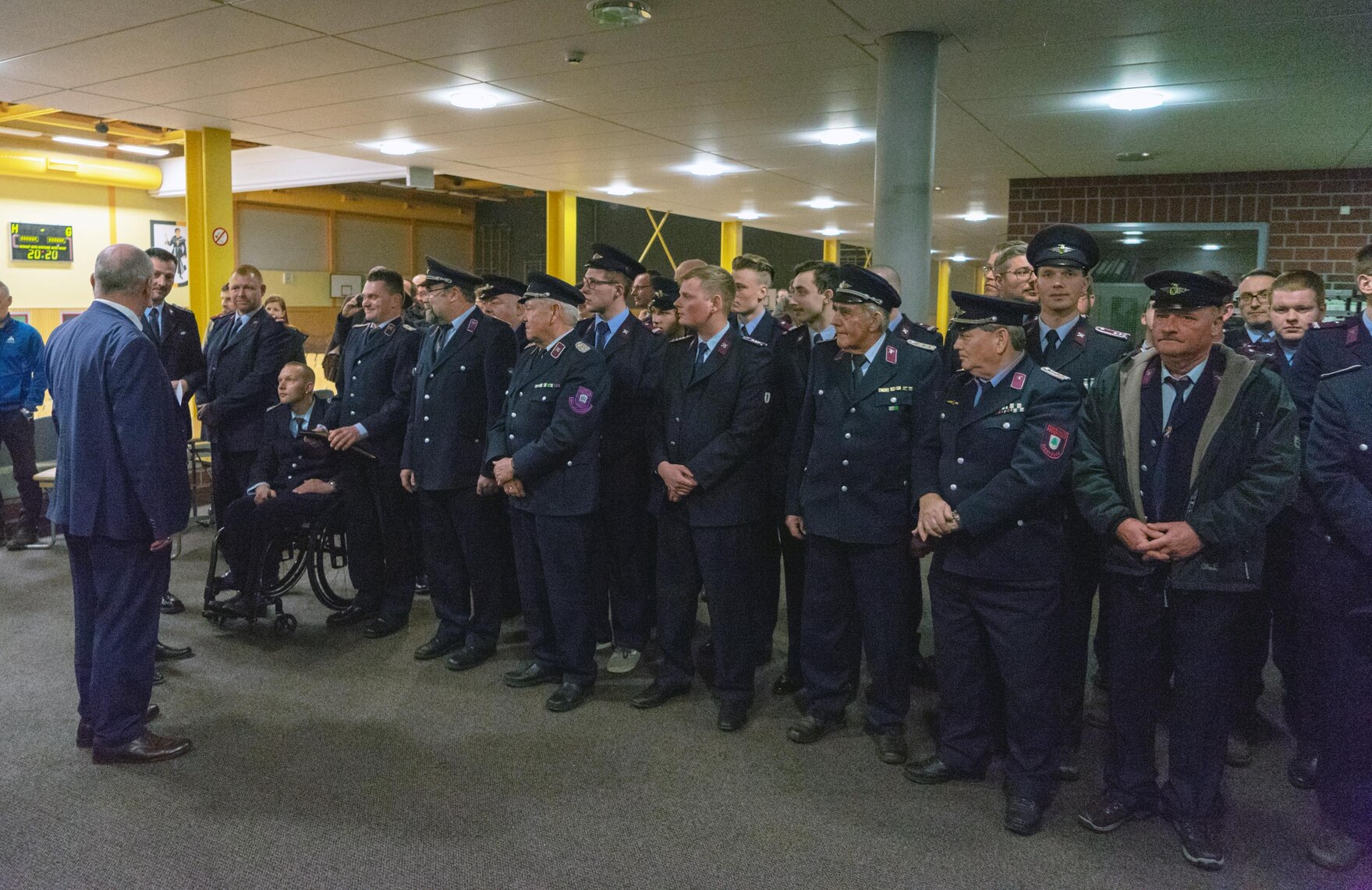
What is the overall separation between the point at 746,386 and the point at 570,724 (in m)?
1.51

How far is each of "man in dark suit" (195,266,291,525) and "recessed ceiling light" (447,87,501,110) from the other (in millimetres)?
2028

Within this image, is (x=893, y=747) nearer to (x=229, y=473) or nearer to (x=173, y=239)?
(x=229, y=473)

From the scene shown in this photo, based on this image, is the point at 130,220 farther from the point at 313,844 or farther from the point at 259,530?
the point at 313,844

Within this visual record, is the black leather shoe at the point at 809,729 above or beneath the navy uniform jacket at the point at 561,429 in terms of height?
beneath

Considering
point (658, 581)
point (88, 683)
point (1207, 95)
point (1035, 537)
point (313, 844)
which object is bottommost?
point (313, 844)

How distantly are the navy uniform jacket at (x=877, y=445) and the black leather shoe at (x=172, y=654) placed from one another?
10.2 ft

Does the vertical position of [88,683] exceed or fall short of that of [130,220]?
it falls short

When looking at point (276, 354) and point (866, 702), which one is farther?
point (276, 354)

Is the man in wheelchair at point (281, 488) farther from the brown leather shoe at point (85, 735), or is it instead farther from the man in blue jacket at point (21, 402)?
the man in blue jacket at point (21, 402)

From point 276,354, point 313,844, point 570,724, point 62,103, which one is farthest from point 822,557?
point 62,103

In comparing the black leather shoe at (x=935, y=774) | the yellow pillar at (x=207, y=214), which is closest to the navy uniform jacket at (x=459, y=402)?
the black leather shoe at (x=935, y=774)

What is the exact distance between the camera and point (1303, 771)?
3.37 metres

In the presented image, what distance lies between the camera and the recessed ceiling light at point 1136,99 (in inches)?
230

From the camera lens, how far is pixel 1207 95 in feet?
19.0
